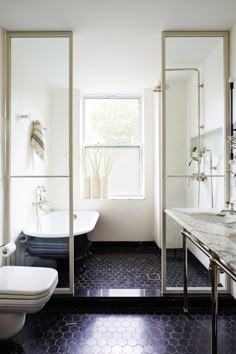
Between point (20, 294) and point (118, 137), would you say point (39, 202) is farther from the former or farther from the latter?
point (118, 137)

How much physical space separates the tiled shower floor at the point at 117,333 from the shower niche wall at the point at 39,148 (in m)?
0.33

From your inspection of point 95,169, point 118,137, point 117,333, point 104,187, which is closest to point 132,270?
point 117,333

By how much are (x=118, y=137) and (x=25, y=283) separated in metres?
2.59

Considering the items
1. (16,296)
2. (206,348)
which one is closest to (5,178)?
(16,296)

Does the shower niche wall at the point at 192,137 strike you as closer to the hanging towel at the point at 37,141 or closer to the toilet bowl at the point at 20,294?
the toilet bowl at the point at 20,294

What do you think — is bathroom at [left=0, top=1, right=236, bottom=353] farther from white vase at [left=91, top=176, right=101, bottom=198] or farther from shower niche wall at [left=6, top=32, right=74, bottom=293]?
white vase at [left=91, top=176, right=101, bottom=198]

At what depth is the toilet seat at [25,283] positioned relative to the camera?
156 cm

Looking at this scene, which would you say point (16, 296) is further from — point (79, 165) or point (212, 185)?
point (79, 165)

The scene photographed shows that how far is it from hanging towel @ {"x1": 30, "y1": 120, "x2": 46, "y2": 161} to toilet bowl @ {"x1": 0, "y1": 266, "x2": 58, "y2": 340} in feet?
4.22

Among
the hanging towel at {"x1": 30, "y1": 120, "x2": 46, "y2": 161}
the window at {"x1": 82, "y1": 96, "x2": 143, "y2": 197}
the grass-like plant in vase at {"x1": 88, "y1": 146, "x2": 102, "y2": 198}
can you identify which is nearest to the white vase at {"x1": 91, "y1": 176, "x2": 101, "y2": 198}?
the grass-like plant in vase at {"x1": 88, "y1": 146, "x2": 102, "y2": 198}

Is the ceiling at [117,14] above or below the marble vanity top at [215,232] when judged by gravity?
above

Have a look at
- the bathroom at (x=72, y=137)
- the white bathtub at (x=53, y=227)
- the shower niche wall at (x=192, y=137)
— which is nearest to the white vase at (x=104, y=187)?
the white bathtub at (x=53, y=227)

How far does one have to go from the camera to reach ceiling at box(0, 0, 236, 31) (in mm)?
1813

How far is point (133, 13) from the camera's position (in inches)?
75.4
